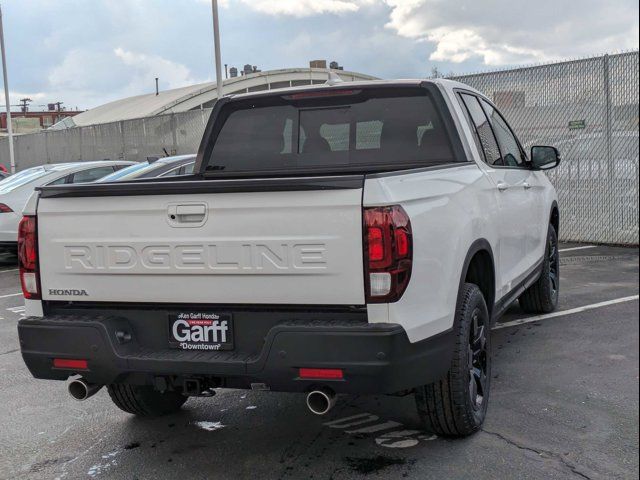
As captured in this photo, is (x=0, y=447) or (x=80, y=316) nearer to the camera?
(x=80, y=316)

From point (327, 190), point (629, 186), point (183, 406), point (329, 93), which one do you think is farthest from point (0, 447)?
point (629, 186)

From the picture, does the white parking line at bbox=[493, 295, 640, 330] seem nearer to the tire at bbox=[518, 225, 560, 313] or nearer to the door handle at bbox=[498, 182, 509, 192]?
the tire at bbox=[518, 225, 560, 313]

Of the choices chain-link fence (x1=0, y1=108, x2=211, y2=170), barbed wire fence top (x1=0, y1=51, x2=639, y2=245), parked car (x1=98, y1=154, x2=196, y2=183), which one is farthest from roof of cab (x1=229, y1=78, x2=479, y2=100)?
chain-link fence (x1=0, y1=108, x2=211, y2=170)

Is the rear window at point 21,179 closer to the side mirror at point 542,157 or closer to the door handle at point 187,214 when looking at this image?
the side mirror at point 542,157

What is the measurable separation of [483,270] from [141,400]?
2196mm

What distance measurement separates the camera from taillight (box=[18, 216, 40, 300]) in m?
3.72

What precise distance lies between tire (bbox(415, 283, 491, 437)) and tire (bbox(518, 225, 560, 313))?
8.67 ft

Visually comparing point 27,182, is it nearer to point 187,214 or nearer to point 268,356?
point 187,214

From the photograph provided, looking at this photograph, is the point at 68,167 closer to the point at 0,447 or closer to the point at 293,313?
the point at 0,447

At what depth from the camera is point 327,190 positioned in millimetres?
3246

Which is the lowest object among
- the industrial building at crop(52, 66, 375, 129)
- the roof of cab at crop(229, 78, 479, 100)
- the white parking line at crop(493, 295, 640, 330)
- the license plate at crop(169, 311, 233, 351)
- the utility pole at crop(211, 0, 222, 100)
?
the white parking line at crop(493, 295, 640, 330)

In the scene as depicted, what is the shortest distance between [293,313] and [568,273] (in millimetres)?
6387

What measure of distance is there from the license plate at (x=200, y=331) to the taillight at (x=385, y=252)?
2.38 ft

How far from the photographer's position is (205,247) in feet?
11.3
